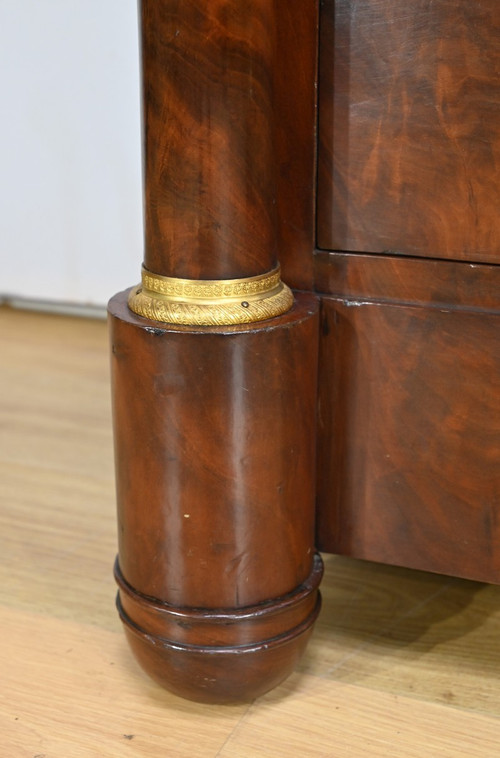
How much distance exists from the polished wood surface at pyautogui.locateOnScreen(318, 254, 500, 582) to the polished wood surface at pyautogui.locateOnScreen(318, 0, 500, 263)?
3cm

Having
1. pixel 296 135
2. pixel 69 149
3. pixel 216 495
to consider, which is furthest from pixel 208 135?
pixel 69 149

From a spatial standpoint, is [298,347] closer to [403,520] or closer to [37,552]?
[403,520]

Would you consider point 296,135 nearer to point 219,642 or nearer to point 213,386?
point 213,386

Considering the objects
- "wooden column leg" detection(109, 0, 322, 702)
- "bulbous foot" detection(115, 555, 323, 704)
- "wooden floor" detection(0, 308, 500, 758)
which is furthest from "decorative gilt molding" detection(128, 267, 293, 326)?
"wooden floor" detection(0, 308, 500, 758)

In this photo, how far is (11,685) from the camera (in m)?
0.92

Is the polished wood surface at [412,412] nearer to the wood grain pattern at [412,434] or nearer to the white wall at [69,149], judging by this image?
the wood grain pattern at [412,434]

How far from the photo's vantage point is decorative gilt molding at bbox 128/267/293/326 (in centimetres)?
77

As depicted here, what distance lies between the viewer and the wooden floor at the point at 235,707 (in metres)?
0.85

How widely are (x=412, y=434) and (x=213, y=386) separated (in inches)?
7.3

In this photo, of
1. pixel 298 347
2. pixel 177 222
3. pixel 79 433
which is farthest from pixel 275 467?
pixel 79 433

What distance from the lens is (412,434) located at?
85 centimetres

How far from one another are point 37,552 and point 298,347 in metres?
0.51

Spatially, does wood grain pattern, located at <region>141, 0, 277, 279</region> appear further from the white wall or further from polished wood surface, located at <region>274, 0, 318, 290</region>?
the white wall

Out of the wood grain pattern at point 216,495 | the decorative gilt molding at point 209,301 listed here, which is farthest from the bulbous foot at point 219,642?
the decorative gilt molding at point 209,301
